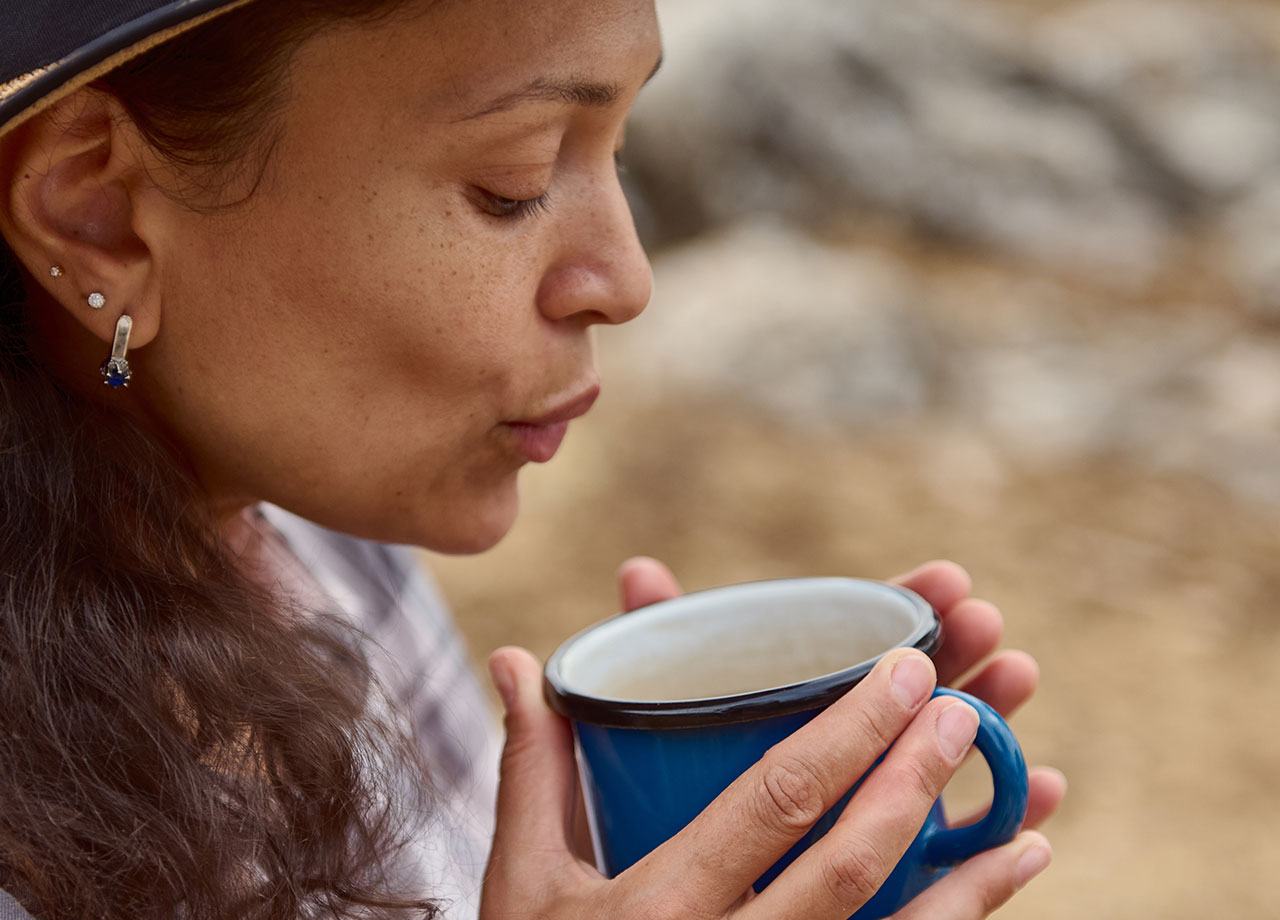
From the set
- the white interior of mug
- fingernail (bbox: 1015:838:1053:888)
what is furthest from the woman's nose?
fingernail (bbox: 1015:838:1053:888)

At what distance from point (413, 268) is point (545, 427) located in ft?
0.65

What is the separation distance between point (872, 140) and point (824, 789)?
584 centimetres

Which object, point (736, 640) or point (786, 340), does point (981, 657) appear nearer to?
point (736, 640)

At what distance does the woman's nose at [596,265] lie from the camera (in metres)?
1.02

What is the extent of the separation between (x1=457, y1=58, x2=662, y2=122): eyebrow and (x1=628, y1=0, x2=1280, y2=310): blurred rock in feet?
16.6

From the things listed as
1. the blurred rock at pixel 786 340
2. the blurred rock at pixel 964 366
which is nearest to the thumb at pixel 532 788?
the blurred rock at pixel 964 366

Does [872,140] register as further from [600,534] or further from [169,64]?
[169,64]

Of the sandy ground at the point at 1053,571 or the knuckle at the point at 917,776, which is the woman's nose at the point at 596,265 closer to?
the knuckle at the point at 917,776

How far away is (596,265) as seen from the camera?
103 cm

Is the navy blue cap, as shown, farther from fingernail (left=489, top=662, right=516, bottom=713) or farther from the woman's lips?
fingernail (left=489, top=662, right=516, bottom=713)

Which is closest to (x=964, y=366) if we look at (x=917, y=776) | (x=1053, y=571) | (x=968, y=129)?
(x=1053, y=571)

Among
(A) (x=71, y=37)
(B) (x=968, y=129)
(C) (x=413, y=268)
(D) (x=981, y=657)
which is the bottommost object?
(D) (x=981, y=657)

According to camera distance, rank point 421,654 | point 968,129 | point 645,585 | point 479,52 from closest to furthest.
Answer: point 479,52, point 645,585, point 421,654, point 968,129

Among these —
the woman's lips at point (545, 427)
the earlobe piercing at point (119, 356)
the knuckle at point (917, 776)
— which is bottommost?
the knuckle at point (917, 776)
